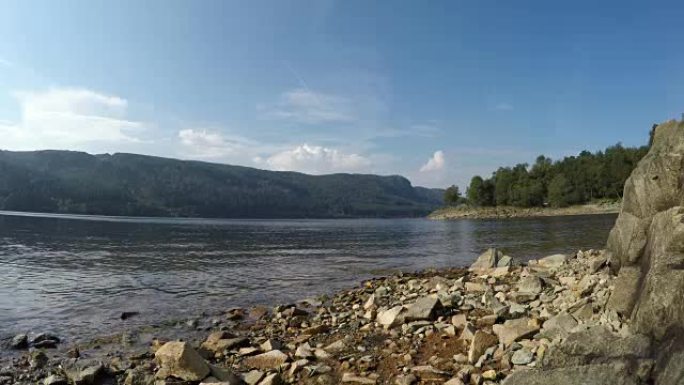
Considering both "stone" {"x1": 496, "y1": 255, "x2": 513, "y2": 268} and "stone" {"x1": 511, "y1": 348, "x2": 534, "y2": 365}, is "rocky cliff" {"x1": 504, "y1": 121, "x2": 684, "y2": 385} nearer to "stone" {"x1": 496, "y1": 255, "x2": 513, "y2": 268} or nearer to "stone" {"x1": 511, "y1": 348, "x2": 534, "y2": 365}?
"stone" {"x1": 511, "y1": 348, "x2": 534, "y2": 365}

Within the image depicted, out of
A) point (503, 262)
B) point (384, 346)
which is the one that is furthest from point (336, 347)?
point (503, 262)

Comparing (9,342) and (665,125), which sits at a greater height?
(665,125)

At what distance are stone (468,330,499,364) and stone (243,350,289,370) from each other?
5464 millimetres

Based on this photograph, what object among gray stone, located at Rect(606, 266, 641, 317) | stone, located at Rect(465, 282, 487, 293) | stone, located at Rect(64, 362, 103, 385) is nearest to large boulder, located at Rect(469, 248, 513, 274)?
stone, located at Rect(465, 282, 487, 293)

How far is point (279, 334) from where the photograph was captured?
682 inches

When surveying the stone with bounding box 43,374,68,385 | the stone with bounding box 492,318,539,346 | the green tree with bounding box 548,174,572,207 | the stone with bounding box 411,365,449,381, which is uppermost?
the green tree with bounding box 548,174,572,207

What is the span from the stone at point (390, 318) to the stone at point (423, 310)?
10.1 inches

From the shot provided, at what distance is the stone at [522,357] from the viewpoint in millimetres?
10305

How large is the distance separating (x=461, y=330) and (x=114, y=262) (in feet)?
136

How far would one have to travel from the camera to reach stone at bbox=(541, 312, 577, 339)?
1110 cm

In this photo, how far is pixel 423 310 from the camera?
16.2 meters

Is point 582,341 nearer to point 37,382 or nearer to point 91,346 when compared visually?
point 37,382

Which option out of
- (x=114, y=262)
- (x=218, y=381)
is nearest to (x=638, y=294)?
(x=218, y=381)

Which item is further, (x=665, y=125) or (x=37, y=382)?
(x=665, y=125)
